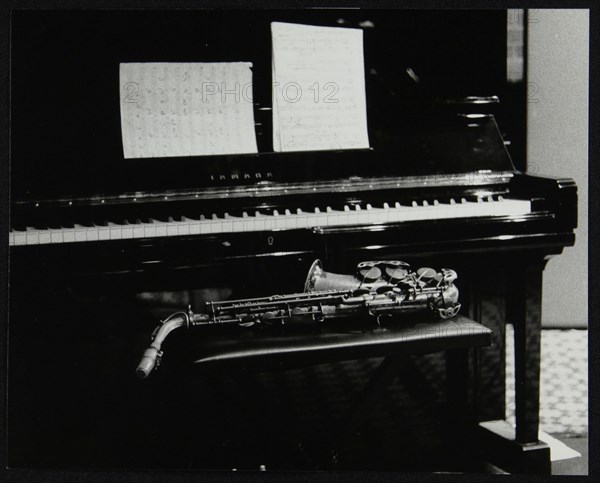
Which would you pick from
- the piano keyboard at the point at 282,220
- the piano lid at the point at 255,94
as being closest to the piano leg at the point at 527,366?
the piano keyboard at the point at 282,220

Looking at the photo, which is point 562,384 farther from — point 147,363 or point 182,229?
point 147,363

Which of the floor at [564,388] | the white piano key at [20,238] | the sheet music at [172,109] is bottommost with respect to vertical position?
the floor at [564,388]

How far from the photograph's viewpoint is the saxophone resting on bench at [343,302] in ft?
8.17

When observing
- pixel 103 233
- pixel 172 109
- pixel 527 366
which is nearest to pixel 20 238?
pixel 103 233

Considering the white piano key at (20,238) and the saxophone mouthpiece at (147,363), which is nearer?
the saxophone mouthpiece at (147,363)

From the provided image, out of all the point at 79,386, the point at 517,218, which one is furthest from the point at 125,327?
the point at 517,218

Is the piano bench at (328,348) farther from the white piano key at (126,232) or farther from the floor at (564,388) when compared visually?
the floor at (564,388)

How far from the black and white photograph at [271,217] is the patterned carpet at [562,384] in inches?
8.9

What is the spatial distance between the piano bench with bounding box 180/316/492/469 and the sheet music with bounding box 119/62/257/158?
27.7 inches

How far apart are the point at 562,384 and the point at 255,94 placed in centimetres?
195

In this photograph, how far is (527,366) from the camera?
9.03ft

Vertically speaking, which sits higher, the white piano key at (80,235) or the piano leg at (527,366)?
the white piano key at (80,235)

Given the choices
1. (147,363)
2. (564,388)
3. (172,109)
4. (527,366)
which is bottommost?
(564,388)

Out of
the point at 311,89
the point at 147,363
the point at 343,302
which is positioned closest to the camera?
the point at 147,363
